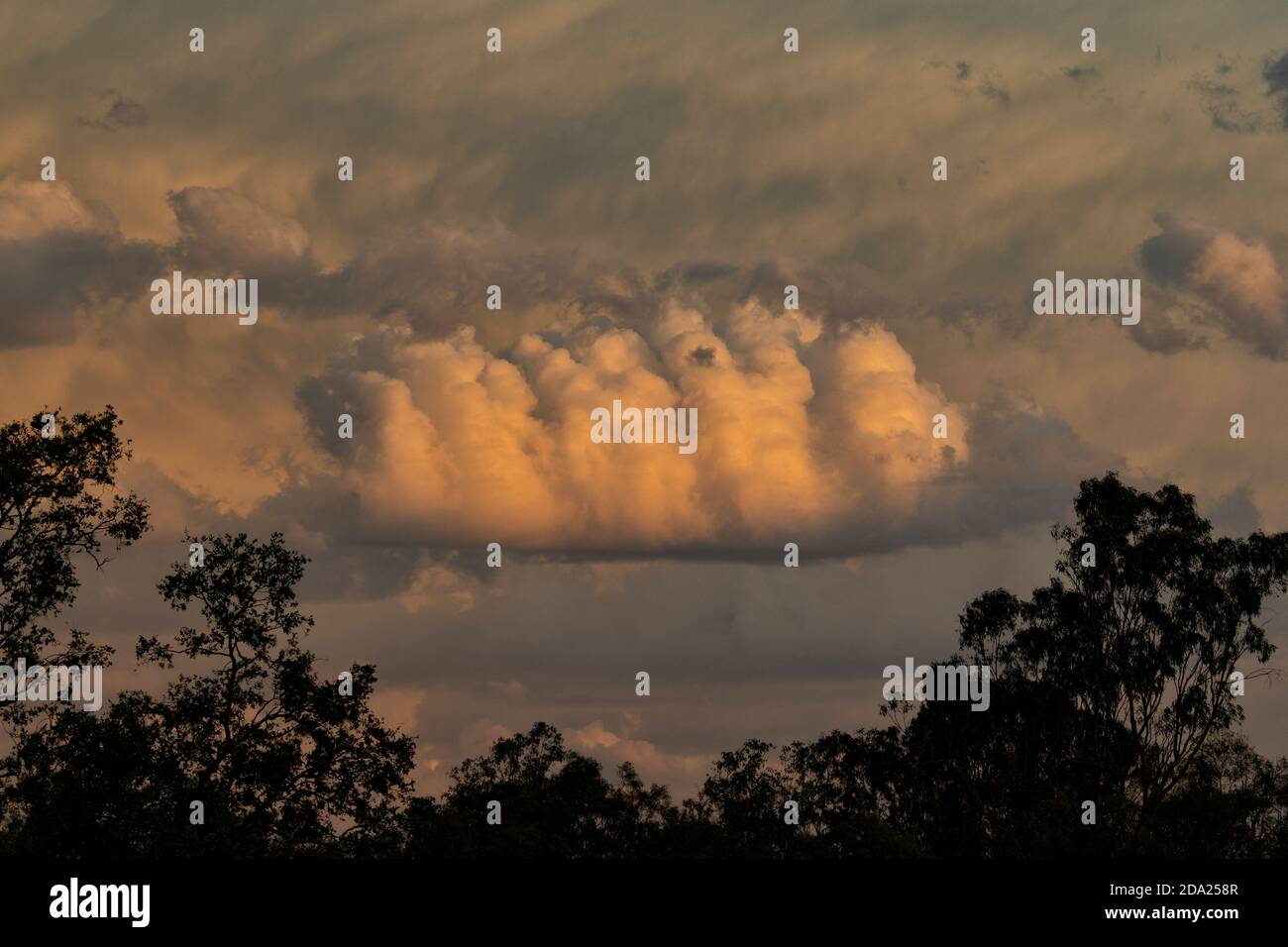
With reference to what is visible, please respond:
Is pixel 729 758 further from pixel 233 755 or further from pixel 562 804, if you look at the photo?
pixel 233 755

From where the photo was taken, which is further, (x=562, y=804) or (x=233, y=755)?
(x=562, y=804)

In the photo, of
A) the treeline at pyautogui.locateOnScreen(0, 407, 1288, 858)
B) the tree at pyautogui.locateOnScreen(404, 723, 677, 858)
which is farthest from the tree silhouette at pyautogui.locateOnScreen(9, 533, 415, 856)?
the tree at pyautogui.locateOnScreen(404, 723, 677, 858)

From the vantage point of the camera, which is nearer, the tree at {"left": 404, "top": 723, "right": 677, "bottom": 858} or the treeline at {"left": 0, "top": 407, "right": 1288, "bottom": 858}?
the treeline at {"left": 0, "top": 407, "right": 1288, "bottom": 858}

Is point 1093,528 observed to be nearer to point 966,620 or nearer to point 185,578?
point 966,620

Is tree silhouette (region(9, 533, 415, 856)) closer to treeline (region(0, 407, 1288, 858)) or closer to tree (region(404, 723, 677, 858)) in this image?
treeline (region(0, 407, 1288, 858))

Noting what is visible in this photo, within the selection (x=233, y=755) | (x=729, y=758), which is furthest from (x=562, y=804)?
(x=233, y=755)

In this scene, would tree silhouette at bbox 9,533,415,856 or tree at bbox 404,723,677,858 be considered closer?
tree silhouette at bbox 9,533,415,856

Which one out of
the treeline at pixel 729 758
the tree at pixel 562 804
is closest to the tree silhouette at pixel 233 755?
the treeline at pixel 729 758

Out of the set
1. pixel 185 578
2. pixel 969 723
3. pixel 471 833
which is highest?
pixel 185 578

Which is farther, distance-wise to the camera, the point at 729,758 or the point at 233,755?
the point at 729,758

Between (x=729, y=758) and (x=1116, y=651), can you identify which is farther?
(x=729, y=758)
